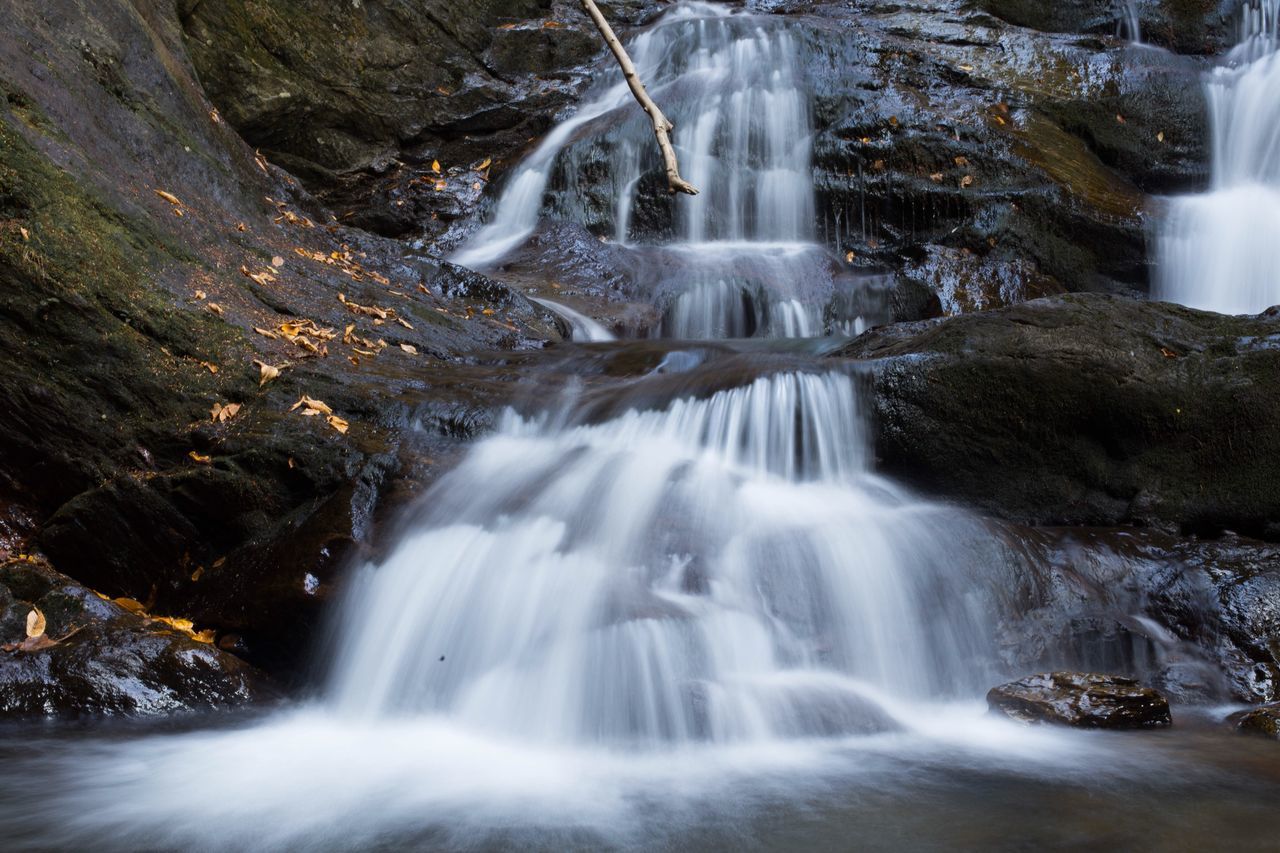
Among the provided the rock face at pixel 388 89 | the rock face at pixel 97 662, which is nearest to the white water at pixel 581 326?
the rock face at pixel 388 89

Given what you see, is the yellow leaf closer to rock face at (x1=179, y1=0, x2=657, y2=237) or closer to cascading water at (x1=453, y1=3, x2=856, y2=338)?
cascading water at (x1=453, y1=3, x2=856, y2=338)

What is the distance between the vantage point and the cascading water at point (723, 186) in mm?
8742

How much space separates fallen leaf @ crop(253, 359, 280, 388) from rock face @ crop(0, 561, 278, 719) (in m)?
1.34

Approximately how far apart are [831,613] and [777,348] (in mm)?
3225

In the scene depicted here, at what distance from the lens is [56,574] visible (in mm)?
3918

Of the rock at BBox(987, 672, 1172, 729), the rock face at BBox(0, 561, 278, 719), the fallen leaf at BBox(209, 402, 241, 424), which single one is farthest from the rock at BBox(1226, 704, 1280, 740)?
the fallen leaf at BBox(209, 402, 241, 424)

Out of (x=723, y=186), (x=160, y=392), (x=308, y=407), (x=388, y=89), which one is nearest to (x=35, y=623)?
(x=160, y=392)

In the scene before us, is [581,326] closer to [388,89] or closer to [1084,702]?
[1084,702]

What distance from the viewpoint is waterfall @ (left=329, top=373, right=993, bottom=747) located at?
11.9ft

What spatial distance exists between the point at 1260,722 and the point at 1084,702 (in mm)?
649

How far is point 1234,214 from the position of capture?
9609 millimetres

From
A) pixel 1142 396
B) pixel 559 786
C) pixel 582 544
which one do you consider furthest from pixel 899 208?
pixel 559 786

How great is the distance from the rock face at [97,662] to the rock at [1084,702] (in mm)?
3120

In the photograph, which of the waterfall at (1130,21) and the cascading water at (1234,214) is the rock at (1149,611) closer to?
the cascading water at (1234,214)
